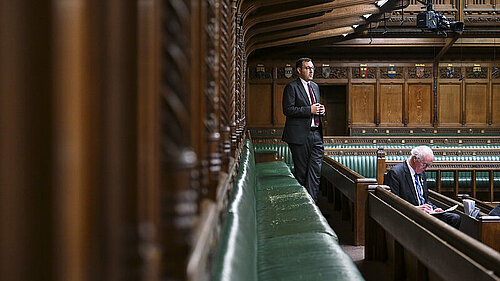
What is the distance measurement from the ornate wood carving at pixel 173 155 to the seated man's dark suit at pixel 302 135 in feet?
14.0

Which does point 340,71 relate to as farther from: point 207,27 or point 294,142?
point 207,27

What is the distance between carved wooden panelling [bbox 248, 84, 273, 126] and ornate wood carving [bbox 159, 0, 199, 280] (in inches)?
545

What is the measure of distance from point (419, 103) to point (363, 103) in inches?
60.3

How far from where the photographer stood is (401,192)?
477 centimetres

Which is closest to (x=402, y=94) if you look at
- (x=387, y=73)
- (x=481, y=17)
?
(x=387, y=73)

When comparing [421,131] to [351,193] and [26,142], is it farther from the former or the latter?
[26,142]

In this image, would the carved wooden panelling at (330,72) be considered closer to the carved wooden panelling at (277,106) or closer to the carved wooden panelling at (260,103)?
the carved wooden panelling at (277,106)

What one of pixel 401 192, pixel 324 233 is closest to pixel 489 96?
pixel 401 192

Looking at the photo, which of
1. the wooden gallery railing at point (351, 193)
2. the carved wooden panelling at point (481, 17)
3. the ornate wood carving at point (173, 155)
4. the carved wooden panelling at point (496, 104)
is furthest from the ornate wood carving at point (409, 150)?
the ornate wood carving at point (173, 155)

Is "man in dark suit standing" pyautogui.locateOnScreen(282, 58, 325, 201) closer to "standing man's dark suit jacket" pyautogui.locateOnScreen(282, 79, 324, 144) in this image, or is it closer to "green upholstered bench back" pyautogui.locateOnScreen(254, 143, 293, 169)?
"standing man's dark suit jacket" pyautogui.locateOnScreen(282, 79, 324, 144)

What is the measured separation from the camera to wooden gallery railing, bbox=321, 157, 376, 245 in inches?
191

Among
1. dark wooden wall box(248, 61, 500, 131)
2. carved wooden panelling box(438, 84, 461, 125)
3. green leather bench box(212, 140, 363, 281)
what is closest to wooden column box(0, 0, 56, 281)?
green leather bench box(212, 140, 363, 281)

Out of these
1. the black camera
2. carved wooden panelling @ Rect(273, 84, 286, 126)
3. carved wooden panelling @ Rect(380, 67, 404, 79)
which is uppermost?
the black camera

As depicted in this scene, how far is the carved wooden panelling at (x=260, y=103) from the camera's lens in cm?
1462
